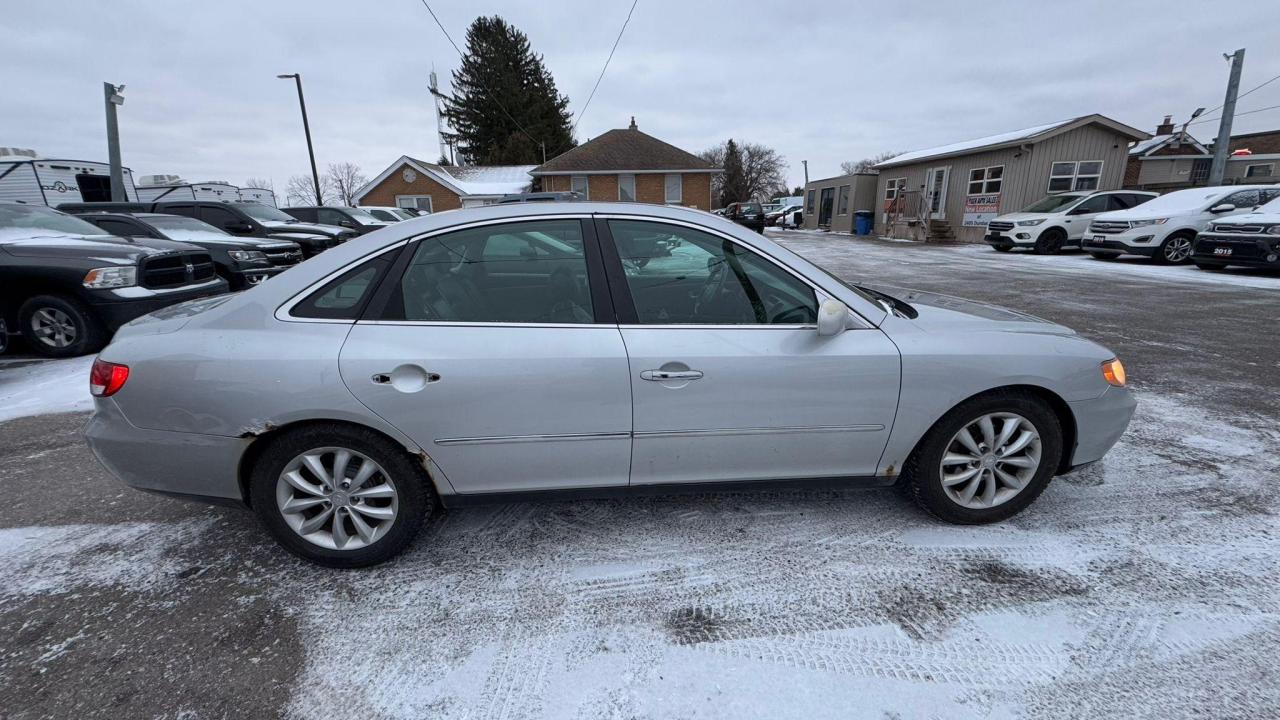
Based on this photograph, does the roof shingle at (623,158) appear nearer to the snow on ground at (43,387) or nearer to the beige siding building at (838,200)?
the beige siding building at (838,200)

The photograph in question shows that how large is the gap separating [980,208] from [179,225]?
75.0 ft

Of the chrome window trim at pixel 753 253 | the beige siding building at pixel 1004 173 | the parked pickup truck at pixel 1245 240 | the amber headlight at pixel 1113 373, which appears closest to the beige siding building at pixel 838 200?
the beige siding building at pixel 1004 173

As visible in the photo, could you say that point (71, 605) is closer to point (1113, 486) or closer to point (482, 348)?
point (482, 348)

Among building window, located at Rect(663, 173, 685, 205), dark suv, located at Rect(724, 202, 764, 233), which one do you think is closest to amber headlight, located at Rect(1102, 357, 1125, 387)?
dark suv, located at Rect(724, 202, 764, 233)

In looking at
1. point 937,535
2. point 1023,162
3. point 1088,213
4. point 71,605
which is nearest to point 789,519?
point 937,535

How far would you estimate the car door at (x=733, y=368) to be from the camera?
7.72 feet

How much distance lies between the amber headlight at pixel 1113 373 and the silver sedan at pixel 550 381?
0.02 meters

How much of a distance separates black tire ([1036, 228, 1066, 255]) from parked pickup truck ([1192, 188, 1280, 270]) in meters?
4.36

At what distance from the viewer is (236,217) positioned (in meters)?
11.1

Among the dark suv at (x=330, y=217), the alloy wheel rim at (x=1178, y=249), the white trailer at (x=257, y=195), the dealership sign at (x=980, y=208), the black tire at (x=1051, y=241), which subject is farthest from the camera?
the white trailer at (x=257, y=195)

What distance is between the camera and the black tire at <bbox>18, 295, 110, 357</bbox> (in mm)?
5809

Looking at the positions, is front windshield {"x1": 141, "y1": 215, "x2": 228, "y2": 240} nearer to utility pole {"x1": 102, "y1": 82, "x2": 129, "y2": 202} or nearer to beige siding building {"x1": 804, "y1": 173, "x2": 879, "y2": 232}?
utility pole {"x1": 102, "y1": 82, "x2": 129, "y2": 202}

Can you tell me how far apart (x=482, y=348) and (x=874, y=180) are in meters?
29.9

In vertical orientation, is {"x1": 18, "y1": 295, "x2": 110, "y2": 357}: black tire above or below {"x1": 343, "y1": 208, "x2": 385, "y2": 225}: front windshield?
below
